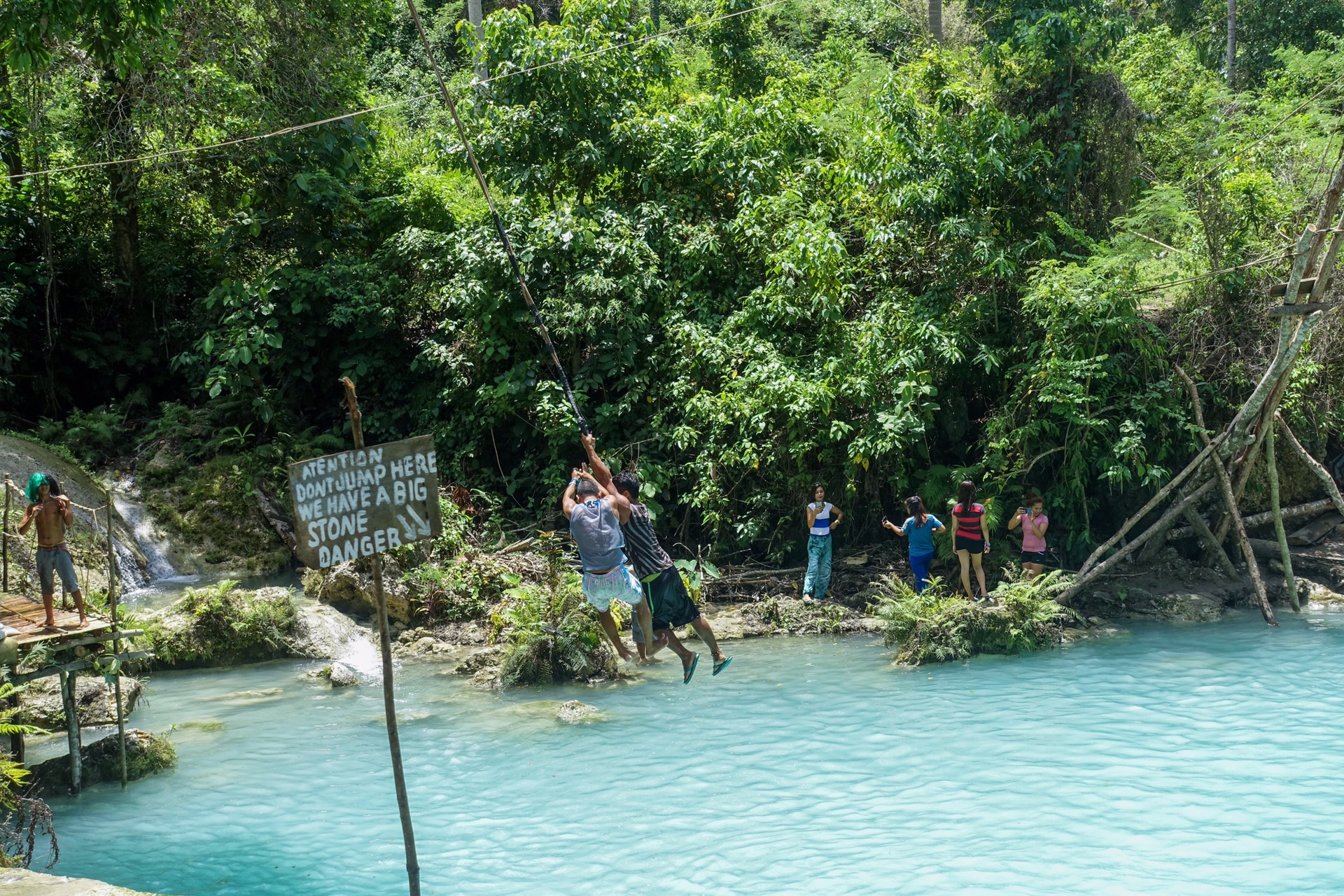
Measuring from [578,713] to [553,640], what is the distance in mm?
1463

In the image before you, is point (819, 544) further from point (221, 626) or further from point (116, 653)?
point (116, 653)

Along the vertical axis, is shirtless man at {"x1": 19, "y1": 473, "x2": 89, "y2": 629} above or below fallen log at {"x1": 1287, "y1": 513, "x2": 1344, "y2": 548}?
above

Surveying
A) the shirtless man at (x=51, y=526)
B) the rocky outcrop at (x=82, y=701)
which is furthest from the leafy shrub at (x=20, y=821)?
the rocky outcrop at (x=82, y=701)

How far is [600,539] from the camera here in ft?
29.5

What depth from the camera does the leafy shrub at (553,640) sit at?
11852 millimetres

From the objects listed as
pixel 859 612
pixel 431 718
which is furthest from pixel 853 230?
pixel 431 718

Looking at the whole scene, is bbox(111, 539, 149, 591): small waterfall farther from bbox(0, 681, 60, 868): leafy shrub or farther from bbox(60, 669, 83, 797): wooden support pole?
bbox(0, 681, 60, 868): leafy shrub

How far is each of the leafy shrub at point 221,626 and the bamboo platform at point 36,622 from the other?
3134mm

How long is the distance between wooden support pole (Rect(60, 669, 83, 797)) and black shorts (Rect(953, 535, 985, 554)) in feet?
30.8

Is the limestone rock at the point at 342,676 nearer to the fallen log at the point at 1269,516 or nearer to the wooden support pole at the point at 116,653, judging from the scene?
the wooden support pole at the point at 116,653

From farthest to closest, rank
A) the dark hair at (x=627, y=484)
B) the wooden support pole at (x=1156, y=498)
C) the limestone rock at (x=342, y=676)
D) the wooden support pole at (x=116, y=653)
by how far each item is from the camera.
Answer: the wooden support pole at (x=1156, y=498) → the limestone rock at (x=342, y=676) → the dark hair at (x=627, y=484) → the wooden support pole at (x=116, y=653)

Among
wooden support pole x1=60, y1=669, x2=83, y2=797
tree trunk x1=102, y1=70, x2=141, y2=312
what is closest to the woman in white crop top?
wooden support pole x1=60, y1=669, x2=83, y2=797

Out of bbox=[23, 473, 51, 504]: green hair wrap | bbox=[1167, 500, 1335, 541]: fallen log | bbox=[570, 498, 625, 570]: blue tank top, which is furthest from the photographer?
bbox=[1167, 500, 1335, 541]: fallen log

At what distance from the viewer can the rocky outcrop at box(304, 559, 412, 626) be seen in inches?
549
